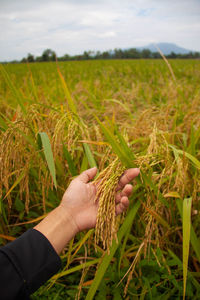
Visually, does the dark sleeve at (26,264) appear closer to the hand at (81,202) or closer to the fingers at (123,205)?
the hand at (81,202)

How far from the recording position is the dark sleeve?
74cm

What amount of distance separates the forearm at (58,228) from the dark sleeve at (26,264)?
29 mm

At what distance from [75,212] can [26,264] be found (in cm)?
30

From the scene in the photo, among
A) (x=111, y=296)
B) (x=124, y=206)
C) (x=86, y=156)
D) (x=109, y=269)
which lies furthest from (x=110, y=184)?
(x=111, y=296)

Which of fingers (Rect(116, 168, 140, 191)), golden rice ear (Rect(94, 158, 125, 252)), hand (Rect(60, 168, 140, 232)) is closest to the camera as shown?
golden rice ear (Rect(94, 158, 125, 252))

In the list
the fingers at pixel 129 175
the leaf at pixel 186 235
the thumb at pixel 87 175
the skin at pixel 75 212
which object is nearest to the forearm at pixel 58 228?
the skin at pixel 75 212

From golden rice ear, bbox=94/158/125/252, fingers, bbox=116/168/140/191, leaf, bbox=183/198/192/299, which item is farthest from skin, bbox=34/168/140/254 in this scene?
leaf, bbox=183/198/192/299

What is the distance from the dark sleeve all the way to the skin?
5 centimetres

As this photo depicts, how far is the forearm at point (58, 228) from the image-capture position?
0.90 metres

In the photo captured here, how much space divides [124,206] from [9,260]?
1.60 feet

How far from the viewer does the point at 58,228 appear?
36.4 inches

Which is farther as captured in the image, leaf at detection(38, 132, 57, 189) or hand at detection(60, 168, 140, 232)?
hand at detection(60, 168, 140, 232)

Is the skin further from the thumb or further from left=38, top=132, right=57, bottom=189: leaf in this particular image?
left=38, top=132, right=57, bottom=189: leaf

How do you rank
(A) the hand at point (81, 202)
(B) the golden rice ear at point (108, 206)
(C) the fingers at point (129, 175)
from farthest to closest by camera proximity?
1. (A) the hand at point (81, 202)
2. (C) the fingers at point (129, 175)
3. (B) the golden rice ear at point (108, 206)
